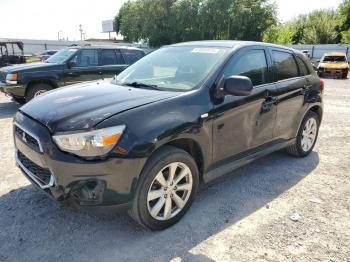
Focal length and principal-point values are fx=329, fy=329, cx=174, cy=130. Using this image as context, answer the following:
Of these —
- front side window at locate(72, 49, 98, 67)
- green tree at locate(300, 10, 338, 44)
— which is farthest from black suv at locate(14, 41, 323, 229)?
green tree at locate(300, 10, 338, 44)

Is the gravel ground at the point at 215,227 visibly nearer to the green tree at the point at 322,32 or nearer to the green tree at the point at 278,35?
the green tree at the point at 278,35

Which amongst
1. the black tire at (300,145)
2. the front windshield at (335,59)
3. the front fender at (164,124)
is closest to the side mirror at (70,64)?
the black tire at (300,145)

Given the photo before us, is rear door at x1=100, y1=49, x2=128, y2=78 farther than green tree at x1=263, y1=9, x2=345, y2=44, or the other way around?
green tree at x1=263, y1=9, x2=345, y2=44

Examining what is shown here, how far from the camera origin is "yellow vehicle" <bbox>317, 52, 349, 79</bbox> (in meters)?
19.5

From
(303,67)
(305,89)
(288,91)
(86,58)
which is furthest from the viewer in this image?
(86,58)

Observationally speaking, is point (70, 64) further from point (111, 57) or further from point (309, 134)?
point (309, 134)

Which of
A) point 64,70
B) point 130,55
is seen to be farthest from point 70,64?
point 130,55

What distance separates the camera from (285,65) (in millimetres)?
4594

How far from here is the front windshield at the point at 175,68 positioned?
356 centimetres

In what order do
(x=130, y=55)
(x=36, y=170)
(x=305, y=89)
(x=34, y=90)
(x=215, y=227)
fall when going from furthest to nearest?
(x=130, y=55) < (x=34, y=90) < (x=305, y=89) < (x=215, y=227) < (x=36, y=170)

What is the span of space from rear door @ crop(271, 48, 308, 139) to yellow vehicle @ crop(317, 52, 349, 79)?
16.8m

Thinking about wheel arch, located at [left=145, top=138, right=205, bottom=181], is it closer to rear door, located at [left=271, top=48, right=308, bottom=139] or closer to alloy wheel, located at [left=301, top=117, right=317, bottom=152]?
rear door, located at [left=271, top=48, right=308, bottom=139]

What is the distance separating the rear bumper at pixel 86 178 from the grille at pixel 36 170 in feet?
0.05

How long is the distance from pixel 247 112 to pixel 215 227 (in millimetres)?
1347
